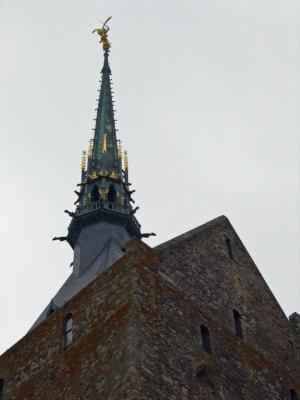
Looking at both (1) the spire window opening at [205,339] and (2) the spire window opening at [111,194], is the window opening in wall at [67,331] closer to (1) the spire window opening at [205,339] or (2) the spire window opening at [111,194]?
(1) the spire window opening at [205,339]

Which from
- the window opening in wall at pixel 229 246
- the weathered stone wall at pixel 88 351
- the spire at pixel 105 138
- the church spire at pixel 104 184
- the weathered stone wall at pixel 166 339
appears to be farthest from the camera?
the spire at pixel 105 138

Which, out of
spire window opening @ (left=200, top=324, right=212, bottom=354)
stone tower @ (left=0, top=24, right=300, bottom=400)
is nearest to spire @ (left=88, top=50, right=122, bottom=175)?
stone tower @ (left=0, top=24, right=300, bottom=400)

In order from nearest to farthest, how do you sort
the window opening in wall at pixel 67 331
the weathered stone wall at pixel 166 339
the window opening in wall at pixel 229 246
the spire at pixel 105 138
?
the weathered stone wall at pixel 166 339 < the window opening in wall at pixel 67 331 < the window opening in wall at pixel 229 246 < the spire at pixel 105 138

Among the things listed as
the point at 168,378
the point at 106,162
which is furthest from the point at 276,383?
the point at 106,162

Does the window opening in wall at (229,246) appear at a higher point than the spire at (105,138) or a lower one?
lower

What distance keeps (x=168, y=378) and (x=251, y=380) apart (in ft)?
8.79

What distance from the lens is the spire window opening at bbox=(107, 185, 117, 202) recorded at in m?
42.7

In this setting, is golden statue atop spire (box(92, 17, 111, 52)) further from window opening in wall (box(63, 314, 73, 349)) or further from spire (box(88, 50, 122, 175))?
window opening in wall (box(63, 314, 73, 349))

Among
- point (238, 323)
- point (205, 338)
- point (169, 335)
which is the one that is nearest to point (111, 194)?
point (238, 323)

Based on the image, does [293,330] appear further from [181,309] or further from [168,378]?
[168,378]

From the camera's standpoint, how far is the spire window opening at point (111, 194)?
42719 millimetres

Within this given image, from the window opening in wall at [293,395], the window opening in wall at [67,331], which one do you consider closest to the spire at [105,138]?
the window opening in wall at [67,331]

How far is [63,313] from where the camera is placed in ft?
64.9

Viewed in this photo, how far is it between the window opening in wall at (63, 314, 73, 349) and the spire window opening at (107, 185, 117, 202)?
23.1 meters
